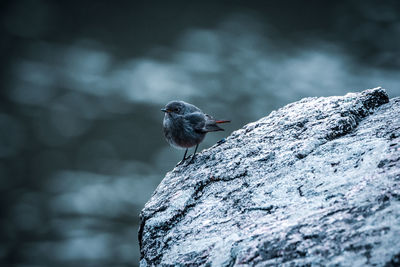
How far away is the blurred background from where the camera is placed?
1407 cm

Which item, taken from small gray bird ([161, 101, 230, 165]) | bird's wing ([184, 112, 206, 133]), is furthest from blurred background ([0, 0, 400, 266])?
bird's wing ([184, 112, 206, 133])

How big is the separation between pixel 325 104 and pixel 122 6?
28.6 m

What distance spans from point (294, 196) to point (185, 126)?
2.66 meters

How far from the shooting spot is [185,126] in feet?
18.3

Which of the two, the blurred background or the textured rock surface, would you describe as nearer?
the textured rock surface

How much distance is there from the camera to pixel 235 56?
22453 mm

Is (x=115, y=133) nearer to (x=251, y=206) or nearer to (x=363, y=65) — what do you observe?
(x=363, y=65)

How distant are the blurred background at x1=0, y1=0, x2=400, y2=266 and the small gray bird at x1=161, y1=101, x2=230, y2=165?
8108 millimetres

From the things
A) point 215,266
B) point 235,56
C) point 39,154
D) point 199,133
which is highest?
point 235,56

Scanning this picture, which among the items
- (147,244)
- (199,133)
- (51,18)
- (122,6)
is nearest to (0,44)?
(51,18)

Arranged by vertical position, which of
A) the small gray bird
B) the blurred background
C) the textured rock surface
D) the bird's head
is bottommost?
the textured rock surface

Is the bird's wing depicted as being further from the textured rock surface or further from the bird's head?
the textured rock surface

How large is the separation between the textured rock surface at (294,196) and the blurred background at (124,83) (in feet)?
30.7

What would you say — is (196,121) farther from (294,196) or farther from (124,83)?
(124,83)
